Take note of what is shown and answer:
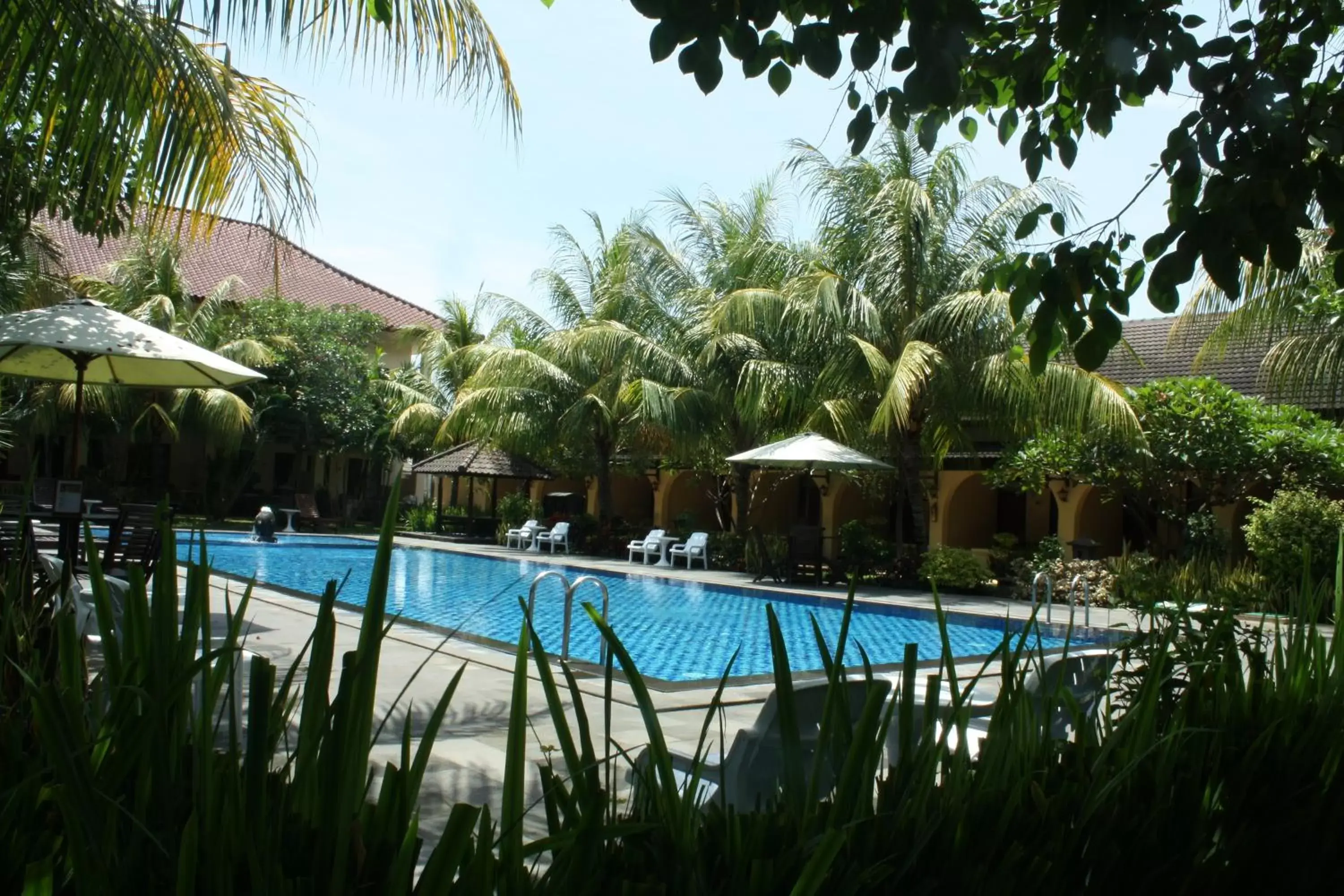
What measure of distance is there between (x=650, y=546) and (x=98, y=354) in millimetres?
14266

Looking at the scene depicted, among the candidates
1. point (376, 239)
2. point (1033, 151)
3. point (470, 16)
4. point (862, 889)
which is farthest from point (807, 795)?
point (376, 239)

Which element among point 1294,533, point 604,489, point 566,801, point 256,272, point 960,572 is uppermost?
point 256,272

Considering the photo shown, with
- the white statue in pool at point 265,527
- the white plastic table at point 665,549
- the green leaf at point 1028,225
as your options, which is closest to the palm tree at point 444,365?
the white statue in pool at point 265,527

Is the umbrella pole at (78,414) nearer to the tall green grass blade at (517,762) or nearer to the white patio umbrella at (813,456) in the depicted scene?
the tall green grass blade at (517,762)

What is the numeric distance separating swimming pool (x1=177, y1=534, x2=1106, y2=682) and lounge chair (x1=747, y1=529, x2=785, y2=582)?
0.88 metres

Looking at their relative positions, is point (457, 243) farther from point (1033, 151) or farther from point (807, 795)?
point (807, 795)

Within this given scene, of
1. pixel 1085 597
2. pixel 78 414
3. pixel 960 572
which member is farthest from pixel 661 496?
pixel 78 414

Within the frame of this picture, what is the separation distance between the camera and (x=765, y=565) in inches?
747

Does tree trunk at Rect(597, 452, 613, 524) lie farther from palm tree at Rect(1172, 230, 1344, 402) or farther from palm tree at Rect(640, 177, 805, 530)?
palm tree at Rect(1172, 230, 1344, 402)

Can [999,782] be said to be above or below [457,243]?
below

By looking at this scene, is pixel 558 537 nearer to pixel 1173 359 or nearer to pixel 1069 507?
pixel 1069 507

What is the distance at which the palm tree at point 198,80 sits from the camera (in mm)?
4480

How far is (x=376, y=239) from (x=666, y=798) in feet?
28.7

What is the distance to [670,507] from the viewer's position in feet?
91.9
